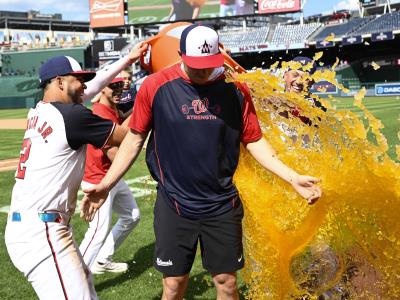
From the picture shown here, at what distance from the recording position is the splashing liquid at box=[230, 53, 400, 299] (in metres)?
A: 3.28

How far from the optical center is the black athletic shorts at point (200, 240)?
3.29m

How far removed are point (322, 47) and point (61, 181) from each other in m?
46.0

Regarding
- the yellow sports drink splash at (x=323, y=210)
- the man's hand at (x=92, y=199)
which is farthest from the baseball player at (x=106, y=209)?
the yellow sports drink splash at (x=323, y=210)

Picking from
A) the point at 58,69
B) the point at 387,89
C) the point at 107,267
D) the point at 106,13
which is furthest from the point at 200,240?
the point at 106,13

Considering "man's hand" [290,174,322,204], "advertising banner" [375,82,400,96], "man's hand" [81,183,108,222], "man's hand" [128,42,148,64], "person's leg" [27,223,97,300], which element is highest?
"man's hand" [128,42,148,64]

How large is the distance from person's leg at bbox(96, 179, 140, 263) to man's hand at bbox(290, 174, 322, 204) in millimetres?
2725

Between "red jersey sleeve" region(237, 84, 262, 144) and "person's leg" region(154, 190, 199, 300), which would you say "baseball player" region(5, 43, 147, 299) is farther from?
"red jersey sleeve" region(237, 84, 262, 144)

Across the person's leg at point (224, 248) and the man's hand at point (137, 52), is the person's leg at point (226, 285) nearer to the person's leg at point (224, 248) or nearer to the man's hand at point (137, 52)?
the person's leg at point (224, 248)

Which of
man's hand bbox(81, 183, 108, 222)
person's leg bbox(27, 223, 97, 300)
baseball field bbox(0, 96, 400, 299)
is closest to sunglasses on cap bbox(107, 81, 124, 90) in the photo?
baseball field bbox(0, 96, 400, 299)

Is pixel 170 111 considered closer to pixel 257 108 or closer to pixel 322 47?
pixel 257 108

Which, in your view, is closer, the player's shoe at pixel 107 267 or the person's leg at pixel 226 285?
the person's leg at pixel 226 285

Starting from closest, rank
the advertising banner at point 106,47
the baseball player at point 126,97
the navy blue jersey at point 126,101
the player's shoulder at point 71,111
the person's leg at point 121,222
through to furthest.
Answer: the player's shoulder at point 71,111
the baseball player at point 126,97
the navy blue jersey at point 126,101
the person's leg at point 121,222
the advertising banner at point 106,47

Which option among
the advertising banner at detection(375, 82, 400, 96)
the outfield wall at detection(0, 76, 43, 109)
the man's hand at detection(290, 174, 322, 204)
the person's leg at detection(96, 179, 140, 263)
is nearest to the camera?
the man's hand at detection(290, 174, 322, 204)

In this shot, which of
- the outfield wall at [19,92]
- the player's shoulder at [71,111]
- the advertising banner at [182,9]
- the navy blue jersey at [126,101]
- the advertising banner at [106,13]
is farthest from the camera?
the advertising banner at [106,13]
